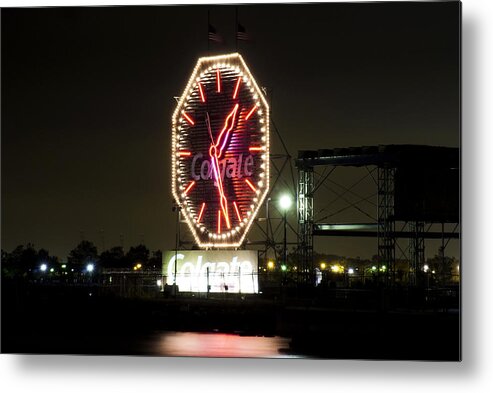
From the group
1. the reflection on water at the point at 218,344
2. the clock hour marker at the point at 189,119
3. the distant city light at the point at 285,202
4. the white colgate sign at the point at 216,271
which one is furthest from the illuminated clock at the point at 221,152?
the reflection on water at the point at 218,344

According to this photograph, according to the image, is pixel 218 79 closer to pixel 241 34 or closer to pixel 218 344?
pixel 218 344

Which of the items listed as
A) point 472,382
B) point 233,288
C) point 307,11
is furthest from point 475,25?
point 233,288

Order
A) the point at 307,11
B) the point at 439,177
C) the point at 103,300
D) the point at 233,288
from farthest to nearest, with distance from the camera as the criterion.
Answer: the point at 103,300 → the point at 233,288 → the point at 439,177 → the point at 307,11

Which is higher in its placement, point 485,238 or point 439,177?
point 439,177

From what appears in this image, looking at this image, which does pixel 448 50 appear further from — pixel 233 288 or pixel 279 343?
pixel 233 288

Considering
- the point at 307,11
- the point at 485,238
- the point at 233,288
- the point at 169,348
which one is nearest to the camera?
the point at 485,238

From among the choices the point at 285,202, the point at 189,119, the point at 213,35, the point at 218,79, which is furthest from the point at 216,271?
the point at 213,35
